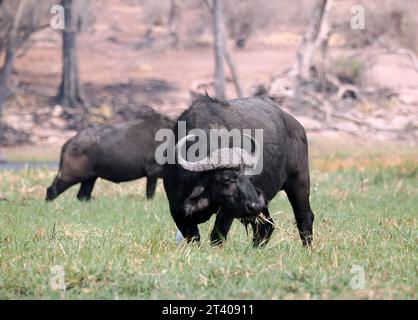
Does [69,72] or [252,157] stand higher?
[252,157]

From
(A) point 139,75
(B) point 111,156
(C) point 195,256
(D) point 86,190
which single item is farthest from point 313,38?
(C) point 195,256

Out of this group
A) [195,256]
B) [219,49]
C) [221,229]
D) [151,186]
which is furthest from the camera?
[219,49]

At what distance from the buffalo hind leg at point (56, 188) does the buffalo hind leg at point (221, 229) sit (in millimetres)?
7334

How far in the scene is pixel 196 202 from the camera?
360 inches

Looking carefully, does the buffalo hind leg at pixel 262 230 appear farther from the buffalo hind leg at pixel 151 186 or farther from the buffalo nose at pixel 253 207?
the buffalo hind leg at pixel 151 186

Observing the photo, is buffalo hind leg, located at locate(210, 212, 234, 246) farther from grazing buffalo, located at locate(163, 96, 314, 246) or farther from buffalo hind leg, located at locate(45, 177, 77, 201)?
buffalo hind leg, located at locate(45, 177, 77, 201)

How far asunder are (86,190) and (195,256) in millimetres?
8744

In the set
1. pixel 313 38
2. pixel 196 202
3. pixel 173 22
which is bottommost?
pixel 173 22

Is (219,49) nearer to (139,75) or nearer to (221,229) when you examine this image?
(139,75)

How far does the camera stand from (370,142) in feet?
97.5

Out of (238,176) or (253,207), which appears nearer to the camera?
(253,207)

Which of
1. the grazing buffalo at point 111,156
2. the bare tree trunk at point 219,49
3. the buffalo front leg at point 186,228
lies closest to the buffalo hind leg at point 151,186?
the grazing buffalo at point 111,156

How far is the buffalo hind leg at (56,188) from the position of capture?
1636 centimetres
